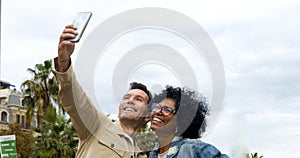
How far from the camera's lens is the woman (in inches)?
138

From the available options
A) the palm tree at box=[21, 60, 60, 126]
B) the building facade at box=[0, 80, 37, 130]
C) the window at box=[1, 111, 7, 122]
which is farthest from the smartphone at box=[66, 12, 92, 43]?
the window at box=[1, 111, 7, 122]

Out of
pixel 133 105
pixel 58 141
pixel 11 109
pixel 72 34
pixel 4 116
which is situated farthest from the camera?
pixel 11 109

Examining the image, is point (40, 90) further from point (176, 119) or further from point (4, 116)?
point (176, 119)

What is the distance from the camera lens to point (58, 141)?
97.6ft

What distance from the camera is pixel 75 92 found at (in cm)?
386

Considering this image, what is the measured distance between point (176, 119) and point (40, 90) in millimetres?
34786

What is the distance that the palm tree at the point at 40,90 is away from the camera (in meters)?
37.4

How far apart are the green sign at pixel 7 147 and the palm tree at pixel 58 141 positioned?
12.3m

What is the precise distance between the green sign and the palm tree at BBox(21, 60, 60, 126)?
→ 2019 cm

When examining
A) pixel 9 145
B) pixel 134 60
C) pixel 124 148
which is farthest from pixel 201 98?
pixel 9 145

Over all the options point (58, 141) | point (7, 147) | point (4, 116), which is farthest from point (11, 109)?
point (7, 147)

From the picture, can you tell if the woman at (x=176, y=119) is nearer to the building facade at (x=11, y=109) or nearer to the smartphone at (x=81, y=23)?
the smartphone at (x=81, y=23)

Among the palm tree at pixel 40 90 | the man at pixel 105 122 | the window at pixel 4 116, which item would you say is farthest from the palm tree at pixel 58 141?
the window at pixel 4 116

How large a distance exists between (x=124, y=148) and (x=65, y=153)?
2558 centimetres
